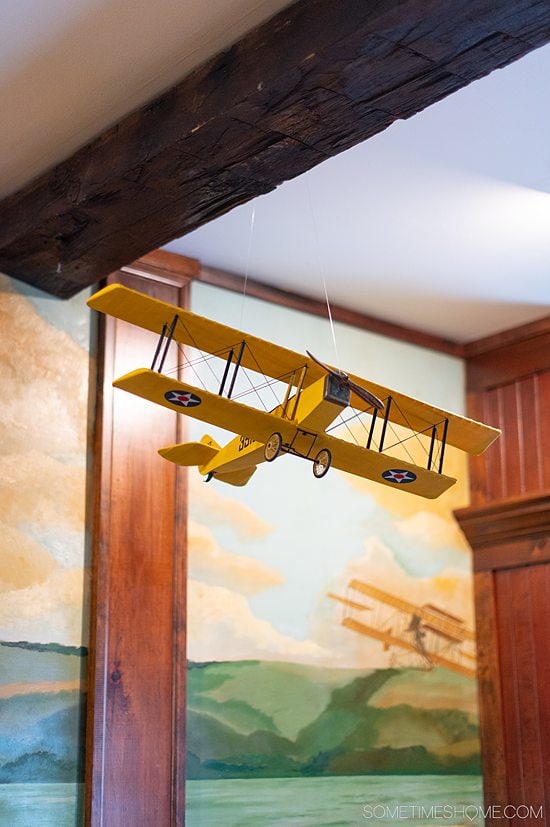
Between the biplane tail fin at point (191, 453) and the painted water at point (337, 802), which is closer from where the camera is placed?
the biplane tail fin at point (191, 453)

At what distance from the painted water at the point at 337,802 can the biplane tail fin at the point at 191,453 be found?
4.60ft

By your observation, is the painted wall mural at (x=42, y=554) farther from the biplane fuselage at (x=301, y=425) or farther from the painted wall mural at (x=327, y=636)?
the biplane fuselage at (x=301, y=425)

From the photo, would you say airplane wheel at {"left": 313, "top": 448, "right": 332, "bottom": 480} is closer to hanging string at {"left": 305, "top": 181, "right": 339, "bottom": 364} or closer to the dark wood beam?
the dark wood beam

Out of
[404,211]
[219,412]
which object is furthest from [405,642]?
[219,412]

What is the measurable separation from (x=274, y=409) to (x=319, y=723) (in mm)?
1851

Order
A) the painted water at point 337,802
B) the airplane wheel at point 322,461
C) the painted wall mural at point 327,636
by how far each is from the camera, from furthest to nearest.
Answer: the painted wall mural at point 327,636
the painted water at point 337,802
the airplane wheel at point 322,461

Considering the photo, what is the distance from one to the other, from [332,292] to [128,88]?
1.90m

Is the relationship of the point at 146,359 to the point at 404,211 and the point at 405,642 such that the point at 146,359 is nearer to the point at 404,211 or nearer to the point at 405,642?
the point at 404,211

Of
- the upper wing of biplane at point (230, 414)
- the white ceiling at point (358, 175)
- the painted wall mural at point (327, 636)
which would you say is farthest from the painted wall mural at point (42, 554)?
the upper wing of biplane at point (230, 414)

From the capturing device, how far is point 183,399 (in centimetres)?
322

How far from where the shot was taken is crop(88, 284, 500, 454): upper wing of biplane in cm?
324

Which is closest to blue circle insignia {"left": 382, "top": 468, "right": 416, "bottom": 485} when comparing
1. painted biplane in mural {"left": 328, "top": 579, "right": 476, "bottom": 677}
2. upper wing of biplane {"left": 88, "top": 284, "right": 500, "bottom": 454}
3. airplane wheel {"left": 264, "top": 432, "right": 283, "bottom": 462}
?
upper wing of biplane {"left": 88, "top": 284, "right": 500, "bottom": 454}

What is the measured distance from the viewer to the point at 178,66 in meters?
3.35

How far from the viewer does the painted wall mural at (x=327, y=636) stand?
4.45 m
